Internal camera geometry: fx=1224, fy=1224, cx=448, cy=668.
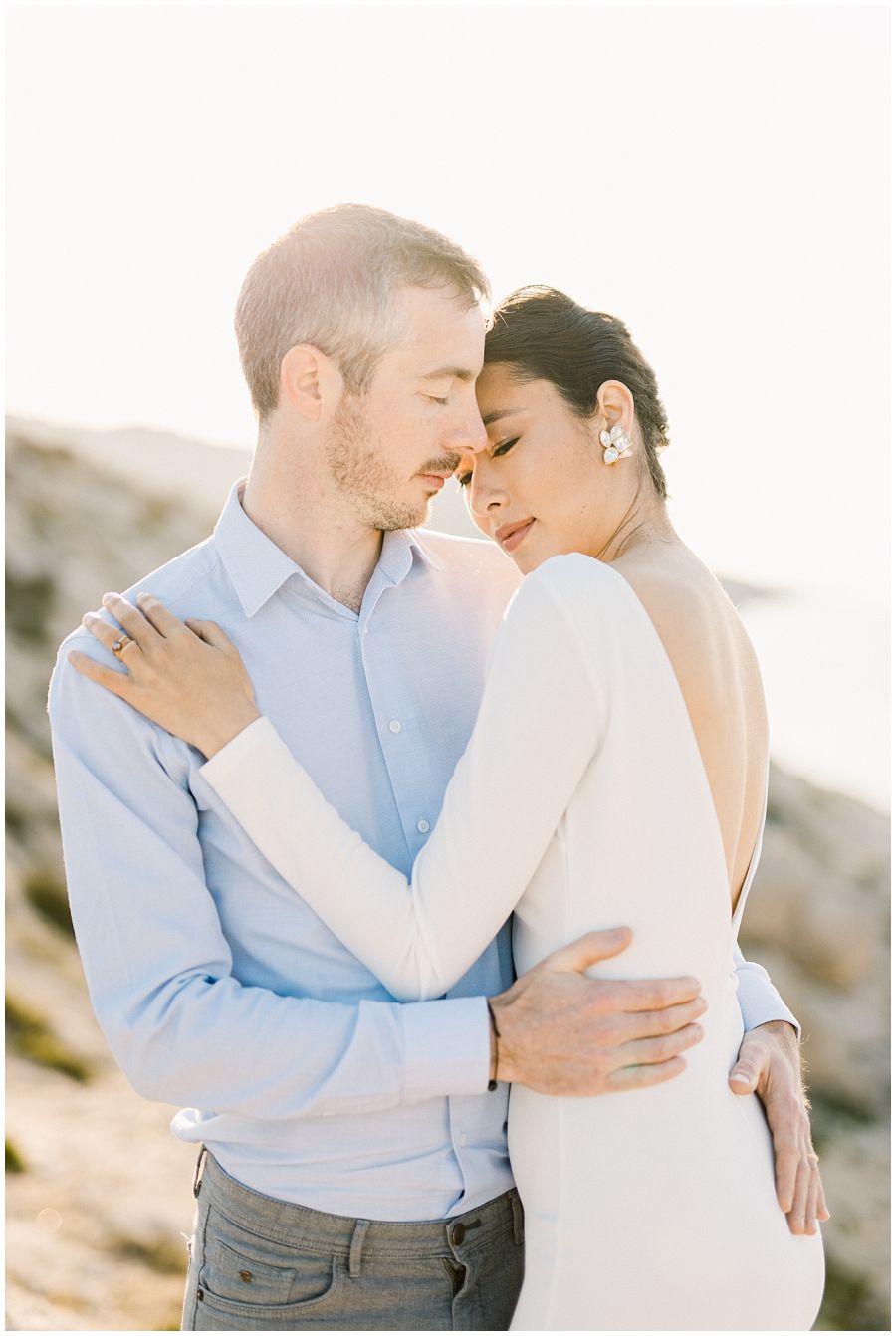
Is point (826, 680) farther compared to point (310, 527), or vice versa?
point (826, 680)

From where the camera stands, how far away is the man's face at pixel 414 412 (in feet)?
6.16

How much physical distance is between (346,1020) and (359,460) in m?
0.84

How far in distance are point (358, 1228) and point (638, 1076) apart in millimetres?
468

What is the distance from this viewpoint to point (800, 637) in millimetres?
12711

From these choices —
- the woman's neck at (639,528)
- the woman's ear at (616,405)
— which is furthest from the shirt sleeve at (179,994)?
the woman's ear at (616,405)

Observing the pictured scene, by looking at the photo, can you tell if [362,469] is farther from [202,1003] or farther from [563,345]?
[202,1003]

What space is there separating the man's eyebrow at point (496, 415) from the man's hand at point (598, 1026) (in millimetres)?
851

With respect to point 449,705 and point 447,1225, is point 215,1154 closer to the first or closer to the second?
point 447,1225

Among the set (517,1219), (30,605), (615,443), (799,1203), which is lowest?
(30,605)

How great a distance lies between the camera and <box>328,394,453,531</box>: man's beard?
6.26 feet

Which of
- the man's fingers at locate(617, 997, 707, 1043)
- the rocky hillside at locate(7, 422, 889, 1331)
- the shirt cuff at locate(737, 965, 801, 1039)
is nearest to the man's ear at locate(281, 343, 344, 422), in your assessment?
the man's fingers at locate(617, 997, 707, 1043)

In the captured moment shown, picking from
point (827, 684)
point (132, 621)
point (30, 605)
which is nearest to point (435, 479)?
point (132, 621)

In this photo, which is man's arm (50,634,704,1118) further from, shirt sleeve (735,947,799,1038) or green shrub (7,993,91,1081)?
green shrub (7,993,91,1081)

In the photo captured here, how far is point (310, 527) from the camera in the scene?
6.49 ft
